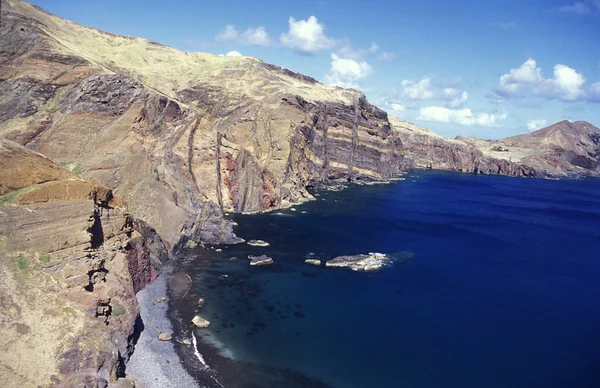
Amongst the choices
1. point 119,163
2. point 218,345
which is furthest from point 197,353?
point 119,163

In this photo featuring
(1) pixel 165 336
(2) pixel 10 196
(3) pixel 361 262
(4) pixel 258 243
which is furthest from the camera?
(4) pixel 258 243

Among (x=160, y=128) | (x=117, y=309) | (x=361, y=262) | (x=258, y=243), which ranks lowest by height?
(x=361, y=262)

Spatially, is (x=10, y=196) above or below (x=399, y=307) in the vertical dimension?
above

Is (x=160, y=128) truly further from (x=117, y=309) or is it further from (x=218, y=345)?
(x=218, y=345)

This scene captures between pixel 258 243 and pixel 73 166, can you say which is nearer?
pixel 73 166

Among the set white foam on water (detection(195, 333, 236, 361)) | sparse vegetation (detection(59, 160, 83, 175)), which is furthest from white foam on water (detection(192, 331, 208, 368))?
sparse vegetation (detection(59, 160, 83, 175))

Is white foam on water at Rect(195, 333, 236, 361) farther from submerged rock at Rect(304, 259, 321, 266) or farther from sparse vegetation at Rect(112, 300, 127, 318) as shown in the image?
submerged rock at Rect(304, 259, 321, 266)

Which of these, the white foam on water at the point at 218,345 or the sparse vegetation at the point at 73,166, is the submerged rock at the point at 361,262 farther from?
the sparse vegetation at the point at 73,166
